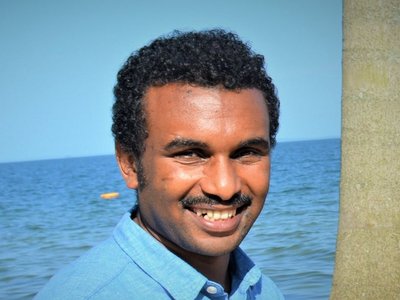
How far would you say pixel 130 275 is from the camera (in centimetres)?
207

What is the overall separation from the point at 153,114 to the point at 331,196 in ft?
75.8

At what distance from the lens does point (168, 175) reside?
2.16 metres

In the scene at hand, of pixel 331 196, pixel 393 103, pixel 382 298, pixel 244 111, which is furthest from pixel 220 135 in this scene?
pixel 331 196

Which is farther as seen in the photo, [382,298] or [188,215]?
[382,298]

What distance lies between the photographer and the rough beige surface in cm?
426

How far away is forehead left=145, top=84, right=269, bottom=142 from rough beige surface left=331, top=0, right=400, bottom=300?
7.43 ft

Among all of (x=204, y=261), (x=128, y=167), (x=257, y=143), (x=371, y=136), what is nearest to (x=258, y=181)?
(x=257, y=143)

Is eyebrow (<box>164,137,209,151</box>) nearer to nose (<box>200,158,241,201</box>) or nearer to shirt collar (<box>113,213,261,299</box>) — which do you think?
nose (<box>200,158,241,201</box>)

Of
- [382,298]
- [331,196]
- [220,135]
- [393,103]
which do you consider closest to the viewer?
[220,135]

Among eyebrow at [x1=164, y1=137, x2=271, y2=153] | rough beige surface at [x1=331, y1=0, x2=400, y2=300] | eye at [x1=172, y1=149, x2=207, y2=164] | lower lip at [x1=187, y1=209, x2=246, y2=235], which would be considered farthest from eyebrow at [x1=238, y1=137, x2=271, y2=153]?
rough beige surface at [x1=331, y1=0, x2=400, y2=300]

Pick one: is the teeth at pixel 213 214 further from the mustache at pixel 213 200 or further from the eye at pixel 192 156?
the eye at pixel 192 156

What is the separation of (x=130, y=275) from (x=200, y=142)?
490 millimetres

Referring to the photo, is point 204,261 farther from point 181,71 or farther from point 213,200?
point 181,71

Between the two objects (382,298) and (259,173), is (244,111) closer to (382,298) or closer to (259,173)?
(259,173)
